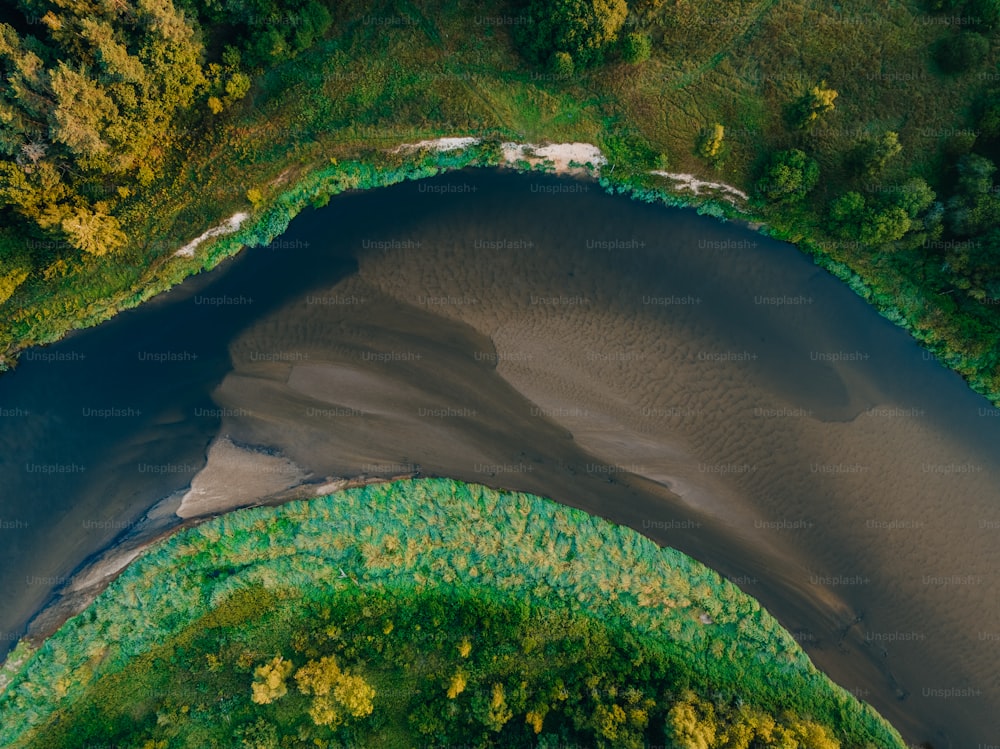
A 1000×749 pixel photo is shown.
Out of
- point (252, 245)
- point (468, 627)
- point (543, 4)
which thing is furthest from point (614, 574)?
point (543, 4)

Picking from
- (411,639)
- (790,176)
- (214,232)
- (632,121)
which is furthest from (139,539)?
(790,176)

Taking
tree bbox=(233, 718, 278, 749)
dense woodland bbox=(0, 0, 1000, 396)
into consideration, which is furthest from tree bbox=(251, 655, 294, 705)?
dense woodland bbox=(0, 0, 1000, 396)

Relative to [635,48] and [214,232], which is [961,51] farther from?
[214,232]

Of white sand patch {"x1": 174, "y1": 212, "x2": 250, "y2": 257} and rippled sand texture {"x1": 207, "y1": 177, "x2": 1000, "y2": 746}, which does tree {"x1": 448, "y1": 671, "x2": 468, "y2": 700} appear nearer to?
rippled sand texture {"x1": 207, "y1": 177, "x2": 1000, "y2": 746}

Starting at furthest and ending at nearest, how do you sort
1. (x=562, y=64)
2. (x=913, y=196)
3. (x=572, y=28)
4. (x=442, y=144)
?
(x=442, y=144), (x=562, y=64), (x=913, y=196), (x=572, y=28)

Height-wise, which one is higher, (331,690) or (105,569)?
(105,569)

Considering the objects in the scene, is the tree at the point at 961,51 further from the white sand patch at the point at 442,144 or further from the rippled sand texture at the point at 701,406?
the white sand patch at the point at 442,144

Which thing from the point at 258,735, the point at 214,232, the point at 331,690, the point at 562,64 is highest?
the point at 562,64

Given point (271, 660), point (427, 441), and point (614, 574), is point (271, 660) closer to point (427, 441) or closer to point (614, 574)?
point (427, 441)
